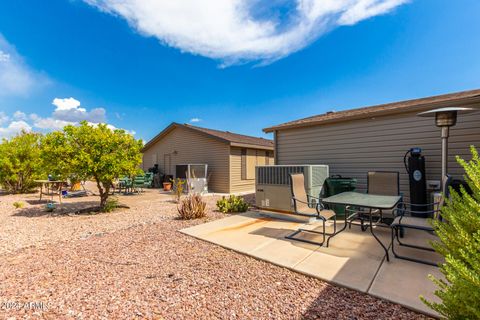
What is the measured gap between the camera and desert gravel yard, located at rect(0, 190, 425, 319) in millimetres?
1865

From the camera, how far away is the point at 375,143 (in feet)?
18.5

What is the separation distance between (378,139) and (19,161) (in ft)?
48.8

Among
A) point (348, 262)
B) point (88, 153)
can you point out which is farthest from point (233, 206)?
point (88, 153)

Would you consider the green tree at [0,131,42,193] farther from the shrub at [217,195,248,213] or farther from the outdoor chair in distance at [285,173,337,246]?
the outdoor chair in distance at [285,173,337,246]

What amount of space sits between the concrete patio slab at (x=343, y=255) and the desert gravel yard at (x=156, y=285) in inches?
6.3

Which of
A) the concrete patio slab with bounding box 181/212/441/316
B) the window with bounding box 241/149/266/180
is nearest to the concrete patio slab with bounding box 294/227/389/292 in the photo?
the concrete patio slab with bounding box 181/212/441/316

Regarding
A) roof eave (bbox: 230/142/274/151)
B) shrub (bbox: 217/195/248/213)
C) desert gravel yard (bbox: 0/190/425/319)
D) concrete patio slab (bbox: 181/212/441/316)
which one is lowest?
desert gravel yard (bbox: 0/190/425/319)

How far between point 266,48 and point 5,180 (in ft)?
45.7

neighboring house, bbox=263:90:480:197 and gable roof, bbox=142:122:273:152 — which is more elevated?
gable roof, bbox=142:122:273:152

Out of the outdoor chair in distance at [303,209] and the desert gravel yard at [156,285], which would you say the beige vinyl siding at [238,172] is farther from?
the desert gravel yard at [156,285]

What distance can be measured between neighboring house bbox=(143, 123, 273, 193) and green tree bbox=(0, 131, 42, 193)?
6.06 metres

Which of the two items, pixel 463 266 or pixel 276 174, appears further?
pixel 276 174

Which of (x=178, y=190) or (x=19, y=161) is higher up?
(x=19, y=161)

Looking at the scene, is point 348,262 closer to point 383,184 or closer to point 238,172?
point 383,184
